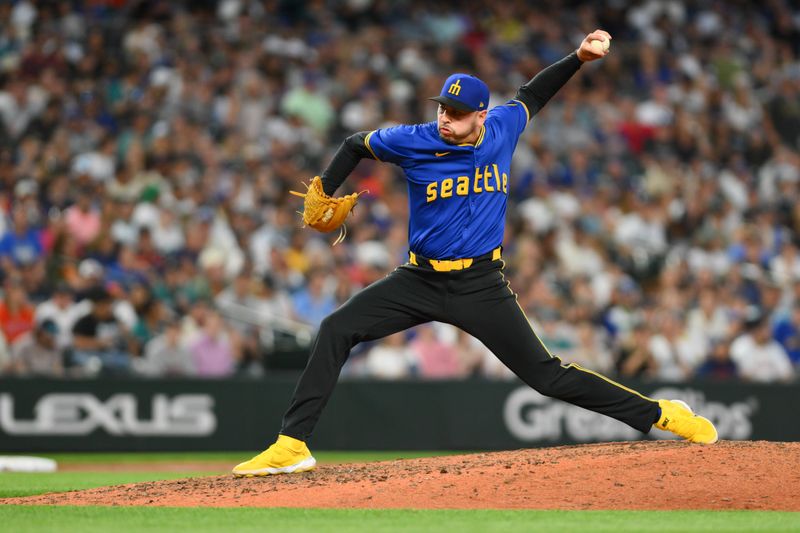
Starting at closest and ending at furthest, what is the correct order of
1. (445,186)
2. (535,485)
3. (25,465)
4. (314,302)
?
(535,485)
(445,186)
(25,465)
(314,302)

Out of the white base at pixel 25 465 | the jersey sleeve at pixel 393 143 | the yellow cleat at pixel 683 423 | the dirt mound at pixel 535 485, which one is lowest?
the white base at pixel 25 465

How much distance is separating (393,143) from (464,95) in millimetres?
491

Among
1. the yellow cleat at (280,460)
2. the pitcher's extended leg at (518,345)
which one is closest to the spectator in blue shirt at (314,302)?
the yellow cleat at (280,460)

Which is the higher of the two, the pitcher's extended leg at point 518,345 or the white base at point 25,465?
the pitcher's extended leg at point 518,345

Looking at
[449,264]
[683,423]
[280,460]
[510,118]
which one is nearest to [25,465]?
[280,460]

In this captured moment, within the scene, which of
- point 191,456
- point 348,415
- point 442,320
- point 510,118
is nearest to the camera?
point 442,320

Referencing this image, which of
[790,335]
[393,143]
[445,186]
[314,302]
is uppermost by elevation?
[393,143]

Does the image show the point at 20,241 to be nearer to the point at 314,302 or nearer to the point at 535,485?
the point at 314,302

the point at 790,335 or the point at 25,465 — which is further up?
the point at 790,335

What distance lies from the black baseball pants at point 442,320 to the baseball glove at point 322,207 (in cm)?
47

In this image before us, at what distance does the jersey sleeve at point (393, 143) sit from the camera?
6.99 m

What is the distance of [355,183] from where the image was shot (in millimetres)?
16125

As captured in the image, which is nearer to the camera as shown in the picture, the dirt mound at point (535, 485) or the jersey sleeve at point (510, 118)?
the dirt mound at point (535, 485)

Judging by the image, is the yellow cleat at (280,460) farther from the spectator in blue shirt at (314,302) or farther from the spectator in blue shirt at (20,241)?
the spectator in blue shirt at (20,241)
